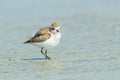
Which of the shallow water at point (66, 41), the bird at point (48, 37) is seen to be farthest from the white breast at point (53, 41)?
the shallow water at point (66, 41)

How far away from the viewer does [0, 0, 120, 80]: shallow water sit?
9.40 metres

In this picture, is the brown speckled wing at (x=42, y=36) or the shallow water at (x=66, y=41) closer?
the shallow water at (x=66, y=41)

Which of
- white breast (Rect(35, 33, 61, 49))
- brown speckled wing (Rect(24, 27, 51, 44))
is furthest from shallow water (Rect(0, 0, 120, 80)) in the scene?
brown speckled wing (Rect(24, 27, 51, 44))

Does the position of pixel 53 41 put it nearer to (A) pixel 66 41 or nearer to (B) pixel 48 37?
(B) pixel 48 37

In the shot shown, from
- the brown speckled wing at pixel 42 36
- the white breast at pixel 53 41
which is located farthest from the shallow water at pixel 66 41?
the brown speckled wing at pixel 42 36

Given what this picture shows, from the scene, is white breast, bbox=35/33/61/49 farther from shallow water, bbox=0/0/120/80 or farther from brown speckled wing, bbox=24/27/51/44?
shallow water, bbox=0/0/120/80

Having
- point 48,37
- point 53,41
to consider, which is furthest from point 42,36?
point 53,41

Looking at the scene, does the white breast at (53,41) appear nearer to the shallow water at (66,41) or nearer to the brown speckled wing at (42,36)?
the brown speckled wing at (42,36)

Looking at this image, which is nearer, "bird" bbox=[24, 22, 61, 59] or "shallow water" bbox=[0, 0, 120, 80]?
"shallow water" bbox=[0, 0, 120, 80]

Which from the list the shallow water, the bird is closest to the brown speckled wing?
the bird

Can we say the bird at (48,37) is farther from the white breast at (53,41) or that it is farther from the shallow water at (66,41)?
the shallow water at (66,41)

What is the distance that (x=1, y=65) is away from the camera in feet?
33.8

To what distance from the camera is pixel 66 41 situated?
1299cm

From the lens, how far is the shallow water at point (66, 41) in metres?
9.40
